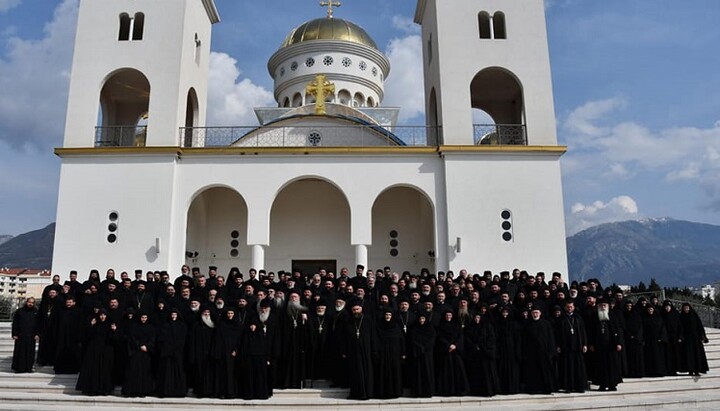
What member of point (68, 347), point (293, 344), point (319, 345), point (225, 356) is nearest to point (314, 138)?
point (319, 345)

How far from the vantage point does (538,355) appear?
8641 millimetres

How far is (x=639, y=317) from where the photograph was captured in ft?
32.7

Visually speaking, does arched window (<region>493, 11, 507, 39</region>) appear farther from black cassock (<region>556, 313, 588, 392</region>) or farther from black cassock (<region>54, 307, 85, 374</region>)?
A: black cassock (<region>54, 307, 85, 374</region>)

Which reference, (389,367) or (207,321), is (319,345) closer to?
(389,367)

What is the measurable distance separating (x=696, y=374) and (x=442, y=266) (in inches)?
236

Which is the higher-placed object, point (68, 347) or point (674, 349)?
point (68, 347)

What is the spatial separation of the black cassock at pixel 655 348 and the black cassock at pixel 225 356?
7172 millimetres

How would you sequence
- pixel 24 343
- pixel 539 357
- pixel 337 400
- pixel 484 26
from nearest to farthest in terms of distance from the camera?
pixel 337 400 < pixel 539 357 < pixel 24 343 < pixel 484 26

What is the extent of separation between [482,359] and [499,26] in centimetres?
1115

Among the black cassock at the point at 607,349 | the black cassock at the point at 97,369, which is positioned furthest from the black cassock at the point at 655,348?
the black cassock at the point at 97,369

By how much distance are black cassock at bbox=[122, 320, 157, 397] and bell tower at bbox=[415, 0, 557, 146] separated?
9.30 metres

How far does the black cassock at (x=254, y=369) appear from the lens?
8297 mm

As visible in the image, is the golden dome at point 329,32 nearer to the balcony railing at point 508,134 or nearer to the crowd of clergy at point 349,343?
the balcony railing at point 508,134

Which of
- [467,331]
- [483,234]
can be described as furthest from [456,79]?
[467,331]
